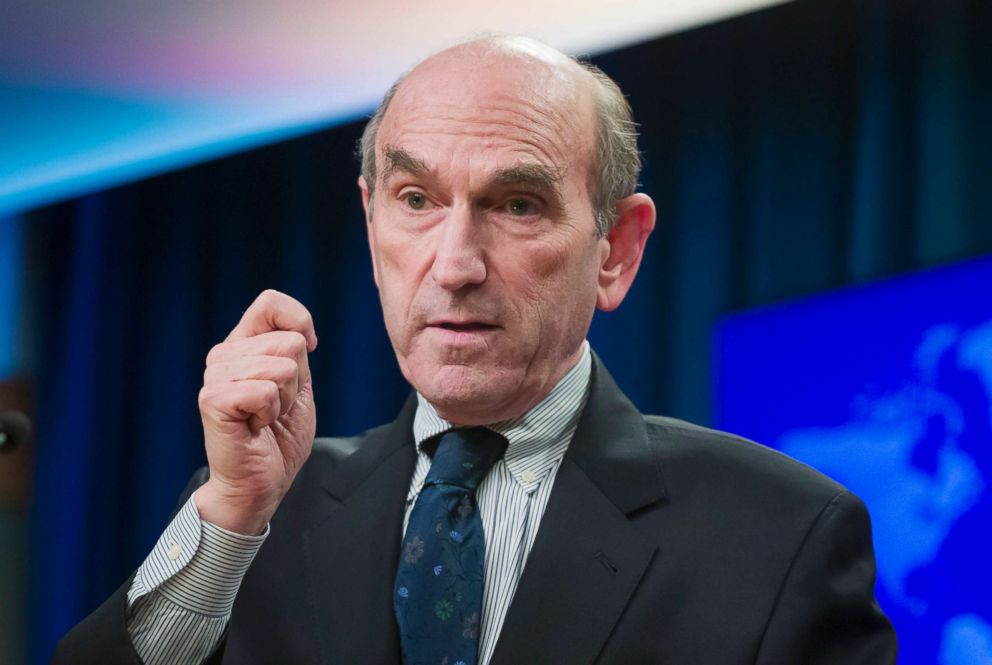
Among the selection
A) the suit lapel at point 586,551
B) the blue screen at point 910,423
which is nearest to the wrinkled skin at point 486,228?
the suit lapel at point 586,551

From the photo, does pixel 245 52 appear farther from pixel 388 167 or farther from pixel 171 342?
pixel 388 167

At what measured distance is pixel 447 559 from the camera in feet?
5.37

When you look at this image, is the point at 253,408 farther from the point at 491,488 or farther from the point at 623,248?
the point at 623,248

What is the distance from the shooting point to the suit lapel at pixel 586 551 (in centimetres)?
157

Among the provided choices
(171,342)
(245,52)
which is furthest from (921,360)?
(171,342)

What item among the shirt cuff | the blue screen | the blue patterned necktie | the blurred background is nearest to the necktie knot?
the blue patterned necktie

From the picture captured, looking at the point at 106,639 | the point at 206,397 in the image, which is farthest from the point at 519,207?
the point at 106,639

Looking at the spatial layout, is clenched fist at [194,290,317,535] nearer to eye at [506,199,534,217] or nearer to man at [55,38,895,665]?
man at [55,38,895,665]

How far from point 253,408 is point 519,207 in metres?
0.47

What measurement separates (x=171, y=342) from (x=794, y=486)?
9.19 feet

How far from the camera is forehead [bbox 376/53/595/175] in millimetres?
1717

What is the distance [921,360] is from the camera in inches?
110

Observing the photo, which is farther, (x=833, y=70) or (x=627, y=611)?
(x=833, y=70)

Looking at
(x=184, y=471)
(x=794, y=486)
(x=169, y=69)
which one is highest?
(x=169, y=69)
